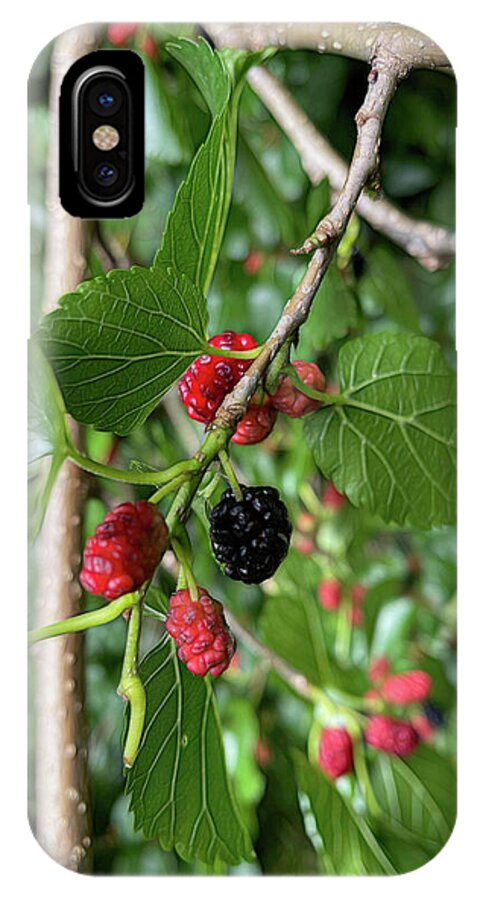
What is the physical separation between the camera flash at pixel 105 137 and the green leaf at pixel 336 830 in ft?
1.14

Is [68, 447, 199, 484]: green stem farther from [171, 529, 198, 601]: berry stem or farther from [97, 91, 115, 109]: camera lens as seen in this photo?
[97, 91, 115, 109]: camera lens

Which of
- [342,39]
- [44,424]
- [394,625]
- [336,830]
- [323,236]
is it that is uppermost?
[342,39]

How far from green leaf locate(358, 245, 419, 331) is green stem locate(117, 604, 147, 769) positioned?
207 mm

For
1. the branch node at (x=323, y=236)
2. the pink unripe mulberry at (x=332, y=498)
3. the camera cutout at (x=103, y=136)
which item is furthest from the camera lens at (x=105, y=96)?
the pink unripe mulberry at (x=332, y=498)

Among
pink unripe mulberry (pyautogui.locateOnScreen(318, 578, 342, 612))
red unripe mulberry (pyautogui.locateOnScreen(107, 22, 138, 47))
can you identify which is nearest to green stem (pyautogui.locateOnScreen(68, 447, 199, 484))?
pink unripe mulberry (pyautogui.locateOnScreen(318, 578, 342, 612))

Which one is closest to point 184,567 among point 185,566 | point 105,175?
point 185,566

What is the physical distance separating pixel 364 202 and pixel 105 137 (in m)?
0.14

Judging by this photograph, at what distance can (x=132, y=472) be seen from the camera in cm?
71

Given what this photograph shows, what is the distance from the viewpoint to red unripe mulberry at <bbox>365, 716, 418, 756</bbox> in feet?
2.52

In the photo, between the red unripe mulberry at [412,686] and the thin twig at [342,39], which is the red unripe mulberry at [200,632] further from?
the thin twig at [342,39]

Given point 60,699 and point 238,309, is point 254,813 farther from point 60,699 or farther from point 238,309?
point 238,309

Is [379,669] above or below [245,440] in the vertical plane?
below

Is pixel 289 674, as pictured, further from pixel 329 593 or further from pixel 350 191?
pixel 350 191

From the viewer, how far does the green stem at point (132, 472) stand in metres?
0.69
